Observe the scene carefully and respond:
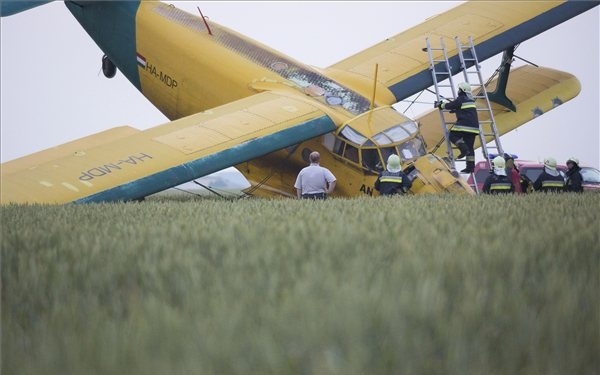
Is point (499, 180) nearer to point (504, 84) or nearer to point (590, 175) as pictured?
point (504, 84)

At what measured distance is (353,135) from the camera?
18141 mm

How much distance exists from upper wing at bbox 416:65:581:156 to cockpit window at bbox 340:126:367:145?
665 cm

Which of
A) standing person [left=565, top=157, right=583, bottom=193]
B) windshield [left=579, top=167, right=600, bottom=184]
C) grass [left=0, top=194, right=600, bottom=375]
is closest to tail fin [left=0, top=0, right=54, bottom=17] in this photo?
standing person [left=565, top=157, right=583, bottom=193]

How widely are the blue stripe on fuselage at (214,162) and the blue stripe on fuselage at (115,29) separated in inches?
342

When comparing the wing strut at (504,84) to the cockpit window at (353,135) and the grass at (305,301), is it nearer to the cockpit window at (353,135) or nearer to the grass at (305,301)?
the cockpit window at (353,135)

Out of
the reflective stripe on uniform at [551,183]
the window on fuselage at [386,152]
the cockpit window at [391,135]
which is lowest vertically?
the reflective stripe on uniform at [551,183]

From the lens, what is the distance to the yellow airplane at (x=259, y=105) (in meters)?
16.5

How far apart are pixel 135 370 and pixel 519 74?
1035 inches

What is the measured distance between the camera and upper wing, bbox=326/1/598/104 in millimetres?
23750

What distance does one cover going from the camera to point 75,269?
3.95m

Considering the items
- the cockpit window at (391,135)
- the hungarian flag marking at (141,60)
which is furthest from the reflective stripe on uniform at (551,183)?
the hungarian flag marking at (141,60)

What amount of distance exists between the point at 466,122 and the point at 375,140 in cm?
275

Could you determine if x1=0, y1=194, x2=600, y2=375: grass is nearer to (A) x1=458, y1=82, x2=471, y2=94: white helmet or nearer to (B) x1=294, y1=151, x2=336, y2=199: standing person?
(B) x1=294, y1=151, x2=336, y2=199: standing person

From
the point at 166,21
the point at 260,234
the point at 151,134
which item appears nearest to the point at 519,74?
the point at 166,21
